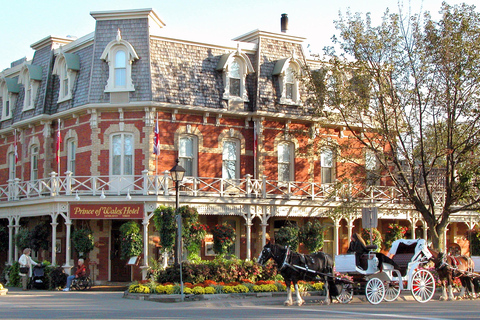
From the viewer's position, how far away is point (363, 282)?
17922mm

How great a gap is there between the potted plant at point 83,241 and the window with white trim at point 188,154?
15.3 ft

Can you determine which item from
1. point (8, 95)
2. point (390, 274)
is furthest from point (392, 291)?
point (8, 95)

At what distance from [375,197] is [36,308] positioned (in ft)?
52.3

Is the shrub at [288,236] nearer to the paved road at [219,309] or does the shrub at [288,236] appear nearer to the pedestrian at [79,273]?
the pedestrian at [79,273]

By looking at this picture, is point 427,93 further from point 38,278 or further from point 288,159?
point 38,278

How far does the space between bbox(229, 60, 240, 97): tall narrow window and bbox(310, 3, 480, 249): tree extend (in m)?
4.87

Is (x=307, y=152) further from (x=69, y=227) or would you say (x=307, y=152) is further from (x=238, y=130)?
(x=69, y=227)

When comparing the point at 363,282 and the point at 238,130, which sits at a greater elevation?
the point at 238,130

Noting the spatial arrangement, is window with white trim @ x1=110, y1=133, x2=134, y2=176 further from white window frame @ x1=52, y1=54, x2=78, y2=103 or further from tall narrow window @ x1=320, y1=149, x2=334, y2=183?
tall narrow window @ x1=320, y1=149, x2=334, y2=183

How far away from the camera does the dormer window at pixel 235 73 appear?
27812 millimetres

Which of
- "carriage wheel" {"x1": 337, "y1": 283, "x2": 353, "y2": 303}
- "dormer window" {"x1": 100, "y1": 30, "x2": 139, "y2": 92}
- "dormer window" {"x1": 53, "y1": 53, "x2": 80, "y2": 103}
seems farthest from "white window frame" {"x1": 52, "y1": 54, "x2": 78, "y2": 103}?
"carriage wheel" {"x1": 337, "y1": 283, "x2": 353, "y2": 303}

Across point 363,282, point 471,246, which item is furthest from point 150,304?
point 471,246

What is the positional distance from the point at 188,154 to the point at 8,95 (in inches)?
433

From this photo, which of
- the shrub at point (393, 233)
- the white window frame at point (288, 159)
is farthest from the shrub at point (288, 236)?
the shrub at point (393, 233)
